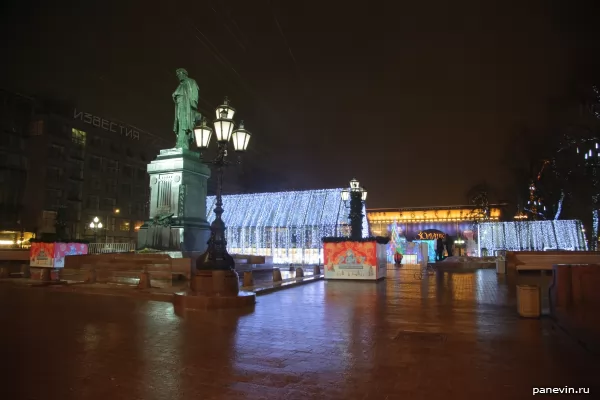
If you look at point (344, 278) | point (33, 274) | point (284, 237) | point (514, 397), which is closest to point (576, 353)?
point (514, 397)

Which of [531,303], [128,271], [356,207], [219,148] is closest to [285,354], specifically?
[531,303]

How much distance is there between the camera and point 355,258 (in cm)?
2277

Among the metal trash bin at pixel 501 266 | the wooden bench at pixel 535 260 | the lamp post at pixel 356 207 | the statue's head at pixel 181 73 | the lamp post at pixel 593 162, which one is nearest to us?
the statue's head at pixel 181 73

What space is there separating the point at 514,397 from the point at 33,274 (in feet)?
82.3

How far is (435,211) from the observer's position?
90.9 meters

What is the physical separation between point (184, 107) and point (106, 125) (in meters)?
48.2

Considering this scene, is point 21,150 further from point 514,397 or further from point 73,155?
point 514,397

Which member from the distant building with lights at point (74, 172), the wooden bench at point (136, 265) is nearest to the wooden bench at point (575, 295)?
the wooden bench at point (136, 265)

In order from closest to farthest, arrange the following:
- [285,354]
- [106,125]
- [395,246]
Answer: [285,354] → [395,246] → [106,125]

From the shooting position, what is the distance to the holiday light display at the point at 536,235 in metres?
38.0

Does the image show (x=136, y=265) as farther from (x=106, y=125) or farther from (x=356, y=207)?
(x=106, y=125)

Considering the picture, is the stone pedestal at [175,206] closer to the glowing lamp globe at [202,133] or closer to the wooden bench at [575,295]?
the glowing lamp globe at [202,133]

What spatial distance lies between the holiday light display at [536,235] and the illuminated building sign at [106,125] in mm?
53358

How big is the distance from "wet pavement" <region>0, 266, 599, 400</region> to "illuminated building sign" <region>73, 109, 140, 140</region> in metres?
56.1
